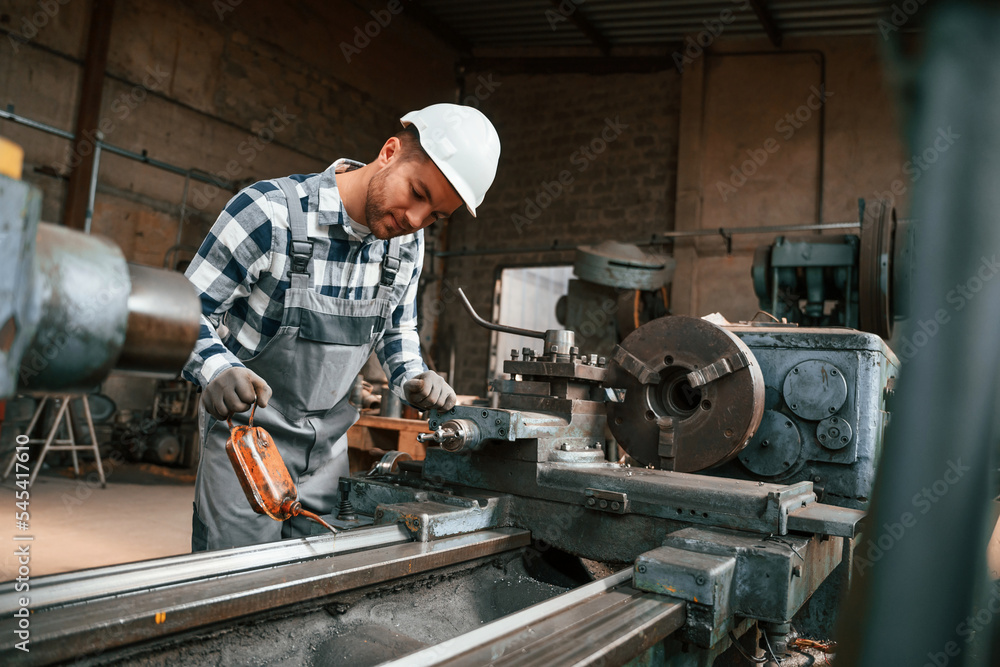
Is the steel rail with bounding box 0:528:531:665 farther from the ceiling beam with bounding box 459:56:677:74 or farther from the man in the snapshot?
the ceiling beam with bounding box 459:56:677:74

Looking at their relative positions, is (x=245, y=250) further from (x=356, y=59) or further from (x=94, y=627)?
(x=356, y=59)

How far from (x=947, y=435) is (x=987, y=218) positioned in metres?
0.22

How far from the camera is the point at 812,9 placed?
6.21 metres

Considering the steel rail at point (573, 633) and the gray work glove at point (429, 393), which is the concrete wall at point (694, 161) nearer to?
the gray work glove at point (429, 393)

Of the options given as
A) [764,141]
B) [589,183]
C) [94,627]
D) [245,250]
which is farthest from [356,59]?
[94,627]

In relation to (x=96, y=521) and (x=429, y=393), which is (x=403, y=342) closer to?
(x=429, y=393)

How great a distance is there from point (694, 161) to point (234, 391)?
6.51 m

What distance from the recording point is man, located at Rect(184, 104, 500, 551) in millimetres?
1502

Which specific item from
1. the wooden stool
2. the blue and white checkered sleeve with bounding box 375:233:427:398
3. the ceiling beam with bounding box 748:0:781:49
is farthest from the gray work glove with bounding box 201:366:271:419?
the ceiling beam with bounding box 748:0:781:49

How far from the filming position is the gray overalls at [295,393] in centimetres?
154

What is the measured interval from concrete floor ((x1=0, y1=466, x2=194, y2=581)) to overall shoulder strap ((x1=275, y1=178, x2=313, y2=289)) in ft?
4.68

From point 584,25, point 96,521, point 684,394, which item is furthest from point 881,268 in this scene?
point 584,25

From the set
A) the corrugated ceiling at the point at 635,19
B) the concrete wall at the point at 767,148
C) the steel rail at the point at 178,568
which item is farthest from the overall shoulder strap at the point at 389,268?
the corrugated ceiling at the point at 635,19

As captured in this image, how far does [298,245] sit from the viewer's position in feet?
4.99
